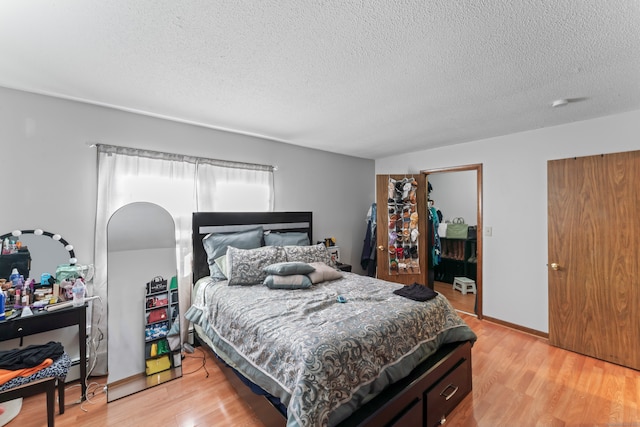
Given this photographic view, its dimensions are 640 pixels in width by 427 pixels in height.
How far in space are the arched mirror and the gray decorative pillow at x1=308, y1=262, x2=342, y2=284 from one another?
1.41 m

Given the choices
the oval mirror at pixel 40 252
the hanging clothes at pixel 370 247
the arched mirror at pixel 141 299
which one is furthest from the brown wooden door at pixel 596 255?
the oval mirror at pixel 40 252

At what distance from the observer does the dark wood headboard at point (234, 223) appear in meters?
2.93

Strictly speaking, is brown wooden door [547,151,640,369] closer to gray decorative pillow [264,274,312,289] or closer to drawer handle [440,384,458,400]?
drawer handle [440,384,458,400]

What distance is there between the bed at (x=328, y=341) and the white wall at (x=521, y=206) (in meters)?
1.69

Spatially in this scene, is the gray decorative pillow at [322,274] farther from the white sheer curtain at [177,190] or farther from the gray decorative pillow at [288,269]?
the white sheer curtain at [177,190]

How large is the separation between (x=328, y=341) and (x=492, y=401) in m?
1.57

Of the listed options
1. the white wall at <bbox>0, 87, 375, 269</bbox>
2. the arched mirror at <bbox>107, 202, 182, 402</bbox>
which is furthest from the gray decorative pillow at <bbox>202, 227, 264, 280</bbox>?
the white wall at <bbox>0, 87, 375, 269</bbox>

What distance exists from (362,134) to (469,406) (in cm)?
286

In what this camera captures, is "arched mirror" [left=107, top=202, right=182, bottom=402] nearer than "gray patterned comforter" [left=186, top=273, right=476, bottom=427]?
No

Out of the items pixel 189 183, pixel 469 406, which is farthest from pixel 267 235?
pixel 469 406

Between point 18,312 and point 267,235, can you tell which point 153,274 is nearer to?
point 18,312

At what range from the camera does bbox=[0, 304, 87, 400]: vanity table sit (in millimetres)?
1832

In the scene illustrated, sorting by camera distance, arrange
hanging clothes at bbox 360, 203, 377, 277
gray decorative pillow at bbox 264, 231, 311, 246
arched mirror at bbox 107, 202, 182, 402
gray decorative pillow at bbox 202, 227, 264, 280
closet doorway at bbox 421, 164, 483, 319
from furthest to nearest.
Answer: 1. closet doorway at bbox 421, 164, 483, 319
2. hanging clothes at bbox 360, 203, 377, 277
3. gray decorative pillow at bbox 264, 231, 311, 246
4. gray decorative pillow at bbox 202, 227, 264, 280
5. arched mirror at bbox 107, 202, 182, 402

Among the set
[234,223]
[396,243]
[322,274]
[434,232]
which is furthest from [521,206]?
[234,223]
